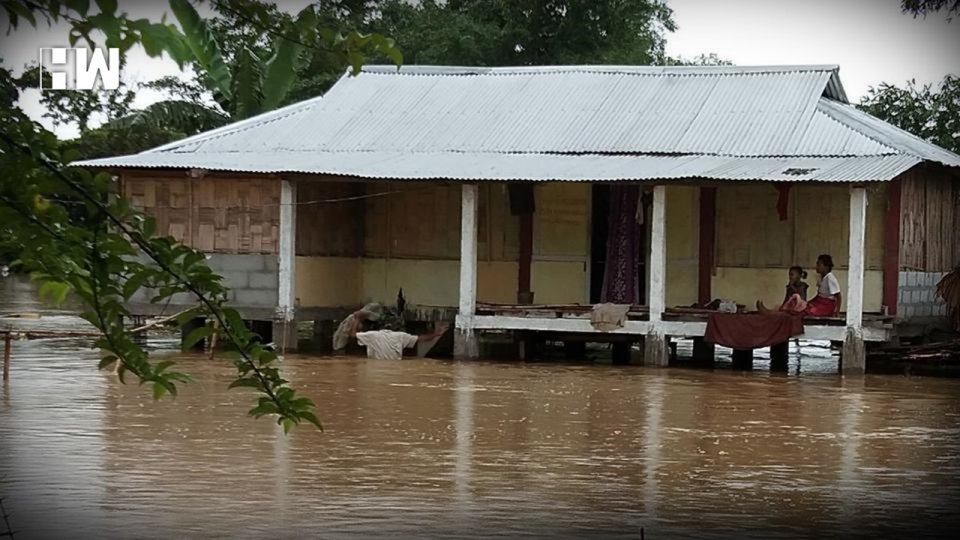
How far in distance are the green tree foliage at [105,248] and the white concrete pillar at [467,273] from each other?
14.0m

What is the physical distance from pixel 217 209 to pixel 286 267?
1.13 metres

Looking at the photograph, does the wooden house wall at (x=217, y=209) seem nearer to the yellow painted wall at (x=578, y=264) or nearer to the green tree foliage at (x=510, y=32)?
the yellow painted wall at (x=578, y=264)

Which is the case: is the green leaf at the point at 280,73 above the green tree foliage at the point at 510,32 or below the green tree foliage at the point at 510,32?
below

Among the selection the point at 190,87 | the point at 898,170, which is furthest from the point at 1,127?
the point at 190,87

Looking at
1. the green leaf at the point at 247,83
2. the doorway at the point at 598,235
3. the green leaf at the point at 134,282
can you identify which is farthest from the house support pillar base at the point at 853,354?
the green leaf at the point at 247,83

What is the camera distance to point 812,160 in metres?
16.6

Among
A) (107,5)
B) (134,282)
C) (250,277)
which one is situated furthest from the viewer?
(250,277)

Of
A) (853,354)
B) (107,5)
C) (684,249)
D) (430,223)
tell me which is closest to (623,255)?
(684,249)

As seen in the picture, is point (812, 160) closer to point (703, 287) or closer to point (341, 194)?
point (703, 287)

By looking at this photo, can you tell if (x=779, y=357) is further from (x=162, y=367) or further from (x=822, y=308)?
(x=162, y=367)

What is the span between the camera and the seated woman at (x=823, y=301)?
649 inches

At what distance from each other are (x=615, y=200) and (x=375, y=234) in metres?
3.15

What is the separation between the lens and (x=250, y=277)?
702 inches

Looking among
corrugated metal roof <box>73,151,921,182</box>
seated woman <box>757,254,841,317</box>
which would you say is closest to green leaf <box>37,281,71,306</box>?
corrugated metal roof <box>73,151,921,182</box>
